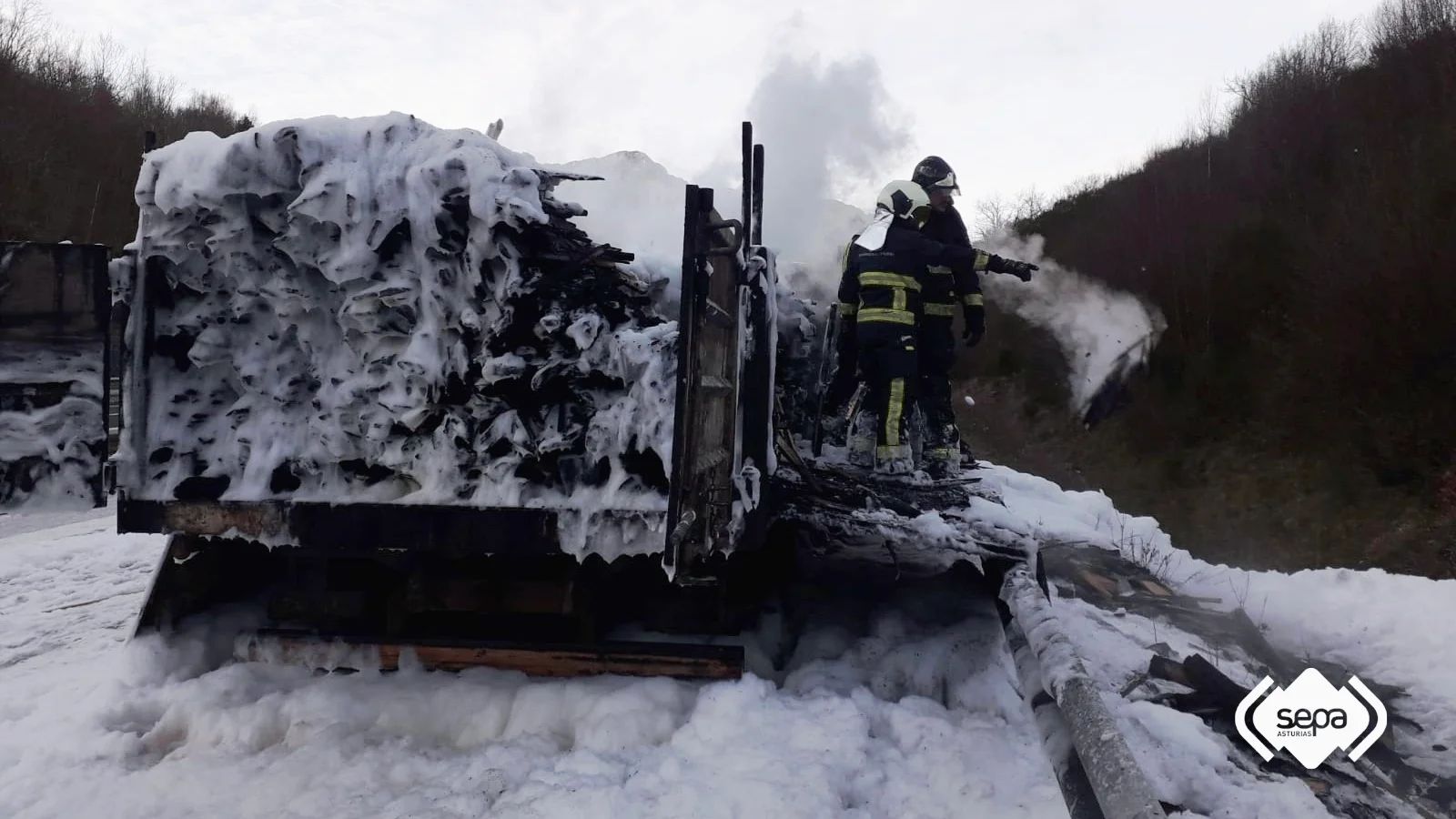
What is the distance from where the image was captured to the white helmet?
474cm

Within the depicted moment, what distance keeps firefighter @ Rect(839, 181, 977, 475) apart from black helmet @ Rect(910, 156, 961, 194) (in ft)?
1.11

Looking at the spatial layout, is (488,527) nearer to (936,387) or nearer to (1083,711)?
(1083,711)

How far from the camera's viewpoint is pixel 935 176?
16.9 ft

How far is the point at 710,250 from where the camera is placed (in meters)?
2.55

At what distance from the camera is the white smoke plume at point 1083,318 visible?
597 inches

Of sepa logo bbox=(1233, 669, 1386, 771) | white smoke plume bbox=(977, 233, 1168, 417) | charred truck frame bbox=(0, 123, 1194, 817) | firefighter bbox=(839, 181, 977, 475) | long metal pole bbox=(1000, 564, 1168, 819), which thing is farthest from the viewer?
white smoke plume bbox=(977, 233, 1168, 417)

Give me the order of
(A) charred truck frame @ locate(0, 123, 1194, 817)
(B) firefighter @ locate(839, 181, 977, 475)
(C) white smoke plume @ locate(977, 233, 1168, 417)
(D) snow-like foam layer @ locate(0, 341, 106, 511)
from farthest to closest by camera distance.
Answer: (C) white smoke plume @ locate(977, 233, 1168, 417) → (B) firefighter @ locate(839, 181, 977, 475) → (D) snow-like foam layer @ locate(0, 341, 106, 511) → (A) charred truck frame @ locate(0, 123, 1194, 817)

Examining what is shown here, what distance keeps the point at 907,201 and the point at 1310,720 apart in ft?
10.2

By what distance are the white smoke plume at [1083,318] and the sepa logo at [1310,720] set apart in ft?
39.6

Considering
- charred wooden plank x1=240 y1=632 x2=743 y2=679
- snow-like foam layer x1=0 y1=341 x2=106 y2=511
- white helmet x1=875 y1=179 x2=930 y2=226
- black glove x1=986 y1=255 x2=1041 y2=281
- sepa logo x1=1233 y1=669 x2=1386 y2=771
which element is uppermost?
white helmet x1=875 y1=179 x2=930 y2=226

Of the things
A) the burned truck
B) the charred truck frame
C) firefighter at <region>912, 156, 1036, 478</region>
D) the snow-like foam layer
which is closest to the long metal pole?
the charred truck frame

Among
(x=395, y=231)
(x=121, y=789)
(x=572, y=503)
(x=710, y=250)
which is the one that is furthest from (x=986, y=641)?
(x=121, y=789)

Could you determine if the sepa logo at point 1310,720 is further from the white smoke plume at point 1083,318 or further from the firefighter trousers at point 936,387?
the white smoke plume at point 1083,318

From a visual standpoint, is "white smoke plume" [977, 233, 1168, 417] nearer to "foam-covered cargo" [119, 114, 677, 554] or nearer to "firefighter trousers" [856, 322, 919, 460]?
"firefighter trousers" [856, 322, 919, 460]
